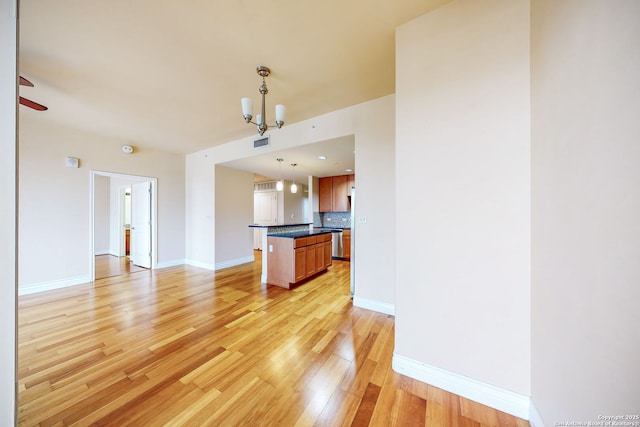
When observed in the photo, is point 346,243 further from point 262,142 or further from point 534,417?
point 534,417

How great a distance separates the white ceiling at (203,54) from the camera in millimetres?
1593

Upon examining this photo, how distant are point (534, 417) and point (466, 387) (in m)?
0.33

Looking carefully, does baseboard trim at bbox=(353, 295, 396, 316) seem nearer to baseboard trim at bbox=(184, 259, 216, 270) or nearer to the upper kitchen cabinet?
the upper kitchen cabinet

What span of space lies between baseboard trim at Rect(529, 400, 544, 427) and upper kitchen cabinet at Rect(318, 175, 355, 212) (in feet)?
15.4

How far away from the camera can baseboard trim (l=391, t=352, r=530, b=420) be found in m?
1.32

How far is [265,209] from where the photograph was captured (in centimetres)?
751

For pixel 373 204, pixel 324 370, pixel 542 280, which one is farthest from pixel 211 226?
pixel 542 280

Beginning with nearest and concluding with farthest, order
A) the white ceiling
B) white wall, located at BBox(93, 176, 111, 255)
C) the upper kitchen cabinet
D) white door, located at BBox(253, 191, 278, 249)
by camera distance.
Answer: the white ceiling → the upper kitchen cabinet → white wall, located at BBox(93, 176, 111, 255) → white door, located at BBox(253, 191, 278, 249)

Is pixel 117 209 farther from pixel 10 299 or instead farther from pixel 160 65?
pixel 10 299

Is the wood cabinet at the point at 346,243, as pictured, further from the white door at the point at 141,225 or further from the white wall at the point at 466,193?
the white door at the point at 141,225

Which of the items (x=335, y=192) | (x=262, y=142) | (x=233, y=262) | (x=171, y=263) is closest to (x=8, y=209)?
(x=262, y=142)

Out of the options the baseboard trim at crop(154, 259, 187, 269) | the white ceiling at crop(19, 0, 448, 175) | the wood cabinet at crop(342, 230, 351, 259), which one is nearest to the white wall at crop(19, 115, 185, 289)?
the white ceiling at crop(19, 0, 448, 175)

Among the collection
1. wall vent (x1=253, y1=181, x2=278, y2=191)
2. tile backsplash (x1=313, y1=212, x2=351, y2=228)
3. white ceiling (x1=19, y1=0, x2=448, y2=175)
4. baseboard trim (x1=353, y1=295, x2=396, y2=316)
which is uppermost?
white ceiling (x1=19, y1=0, x2=448, y2=175)

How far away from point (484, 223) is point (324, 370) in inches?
63.7
